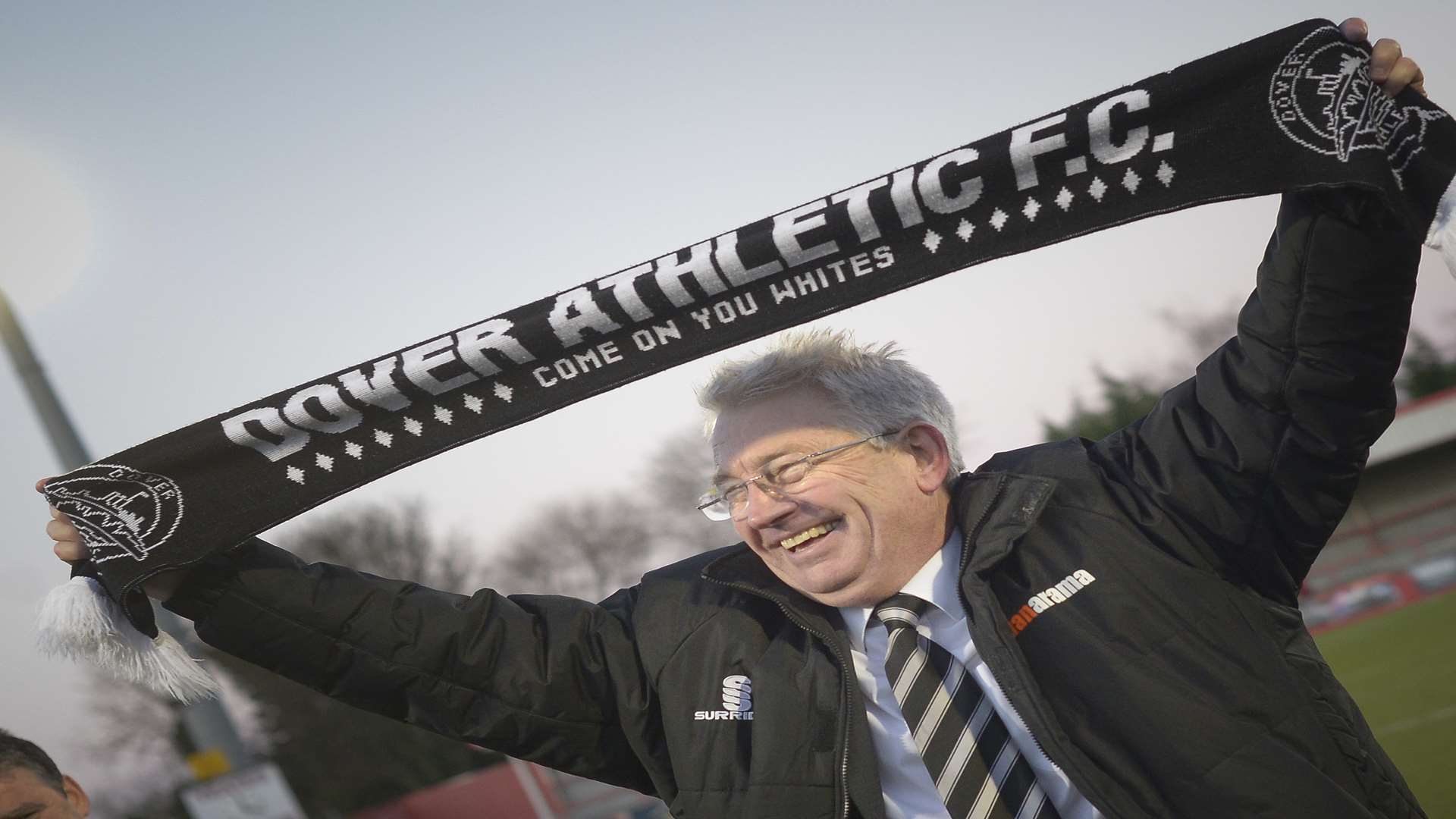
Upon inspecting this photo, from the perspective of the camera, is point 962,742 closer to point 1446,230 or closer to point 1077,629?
point 1077,629

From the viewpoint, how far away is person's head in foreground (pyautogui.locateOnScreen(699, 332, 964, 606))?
9.30ft

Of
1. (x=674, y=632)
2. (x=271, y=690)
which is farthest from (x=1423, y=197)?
(x=271, y=690)

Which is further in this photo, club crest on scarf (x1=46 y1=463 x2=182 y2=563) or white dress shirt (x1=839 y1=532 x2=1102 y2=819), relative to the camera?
club crest on scarf (x1=46 y1=463 x2=182 y2=563)

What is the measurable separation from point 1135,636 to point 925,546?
0.64 metres

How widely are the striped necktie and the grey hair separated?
0.67 m

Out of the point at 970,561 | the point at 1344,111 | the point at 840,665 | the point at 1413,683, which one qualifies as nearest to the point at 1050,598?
the point at 970,561

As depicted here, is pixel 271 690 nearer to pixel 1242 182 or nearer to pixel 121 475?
pixel 121 475

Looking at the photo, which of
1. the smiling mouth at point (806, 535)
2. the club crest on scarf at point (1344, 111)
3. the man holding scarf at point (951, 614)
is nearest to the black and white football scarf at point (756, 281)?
the club crest on scarf at point (1344, 111)

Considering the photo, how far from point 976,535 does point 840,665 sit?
1.59 ft

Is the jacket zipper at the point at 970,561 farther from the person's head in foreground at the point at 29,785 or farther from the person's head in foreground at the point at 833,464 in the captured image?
the person's head in foreground at the point at 29,785

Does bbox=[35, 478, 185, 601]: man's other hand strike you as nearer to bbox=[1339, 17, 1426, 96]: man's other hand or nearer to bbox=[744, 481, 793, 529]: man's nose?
bbox=[744, 481, 793, 529]: man's nose

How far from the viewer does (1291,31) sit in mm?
2254

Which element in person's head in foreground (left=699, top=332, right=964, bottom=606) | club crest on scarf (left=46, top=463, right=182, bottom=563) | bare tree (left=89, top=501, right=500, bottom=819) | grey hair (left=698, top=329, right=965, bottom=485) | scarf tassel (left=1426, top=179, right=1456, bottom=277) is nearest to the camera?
scarf tassel (left=1426, top=179, right=1456, bottom=277)

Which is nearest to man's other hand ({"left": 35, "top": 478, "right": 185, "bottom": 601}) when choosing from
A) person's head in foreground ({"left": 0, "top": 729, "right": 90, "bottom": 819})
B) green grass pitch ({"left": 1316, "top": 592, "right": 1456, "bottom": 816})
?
person's head in foreground ({"left": 0, "top": 729, "right": 90, "bottom": 819})
